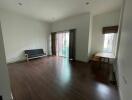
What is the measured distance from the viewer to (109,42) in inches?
177

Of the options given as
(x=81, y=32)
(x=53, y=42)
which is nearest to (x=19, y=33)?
(x=53, y=42)

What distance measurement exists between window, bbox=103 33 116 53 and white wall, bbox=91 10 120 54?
0.21 meters

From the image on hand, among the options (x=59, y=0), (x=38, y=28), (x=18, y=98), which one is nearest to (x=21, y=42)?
(x=38, y=28)

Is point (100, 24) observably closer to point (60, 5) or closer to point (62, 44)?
point (60, 5)

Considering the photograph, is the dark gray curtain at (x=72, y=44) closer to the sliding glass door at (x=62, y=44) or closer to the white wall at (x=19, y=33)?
the sliding glass door at (x=62, y=44)

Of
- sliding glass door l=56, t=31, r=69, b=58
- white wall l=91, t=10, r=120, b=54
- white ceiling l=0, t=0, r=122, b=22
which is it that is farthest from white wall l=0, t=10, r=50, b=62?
white wall l=91, t=10, r=120, b=54

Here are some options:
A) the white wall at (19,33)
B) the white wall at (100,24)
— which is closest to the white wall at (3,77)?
the white wall at (19,33)

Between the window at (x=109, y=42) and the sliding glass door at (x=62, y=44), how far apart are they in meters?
2.58

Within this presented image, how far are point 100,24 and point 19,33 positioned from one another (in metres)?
5.02

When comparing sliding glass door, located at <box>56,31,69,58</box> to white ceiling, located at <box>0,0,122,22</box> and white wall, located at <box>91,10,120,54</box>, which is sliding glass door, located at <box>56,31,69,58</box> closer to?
white wall, located at <box>91,10,120,54</box>

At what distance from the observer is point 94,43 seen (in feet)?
16.2

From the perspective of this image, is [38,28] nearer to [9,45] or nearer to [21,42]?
[21,42]

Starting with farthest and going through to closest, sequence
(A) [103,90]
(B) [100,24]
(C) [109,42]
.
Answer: (B) [100,24] < (C) [109,42] < (A) [103,90]

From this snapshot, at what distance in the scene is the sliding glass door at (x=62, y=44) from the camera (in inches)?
231
